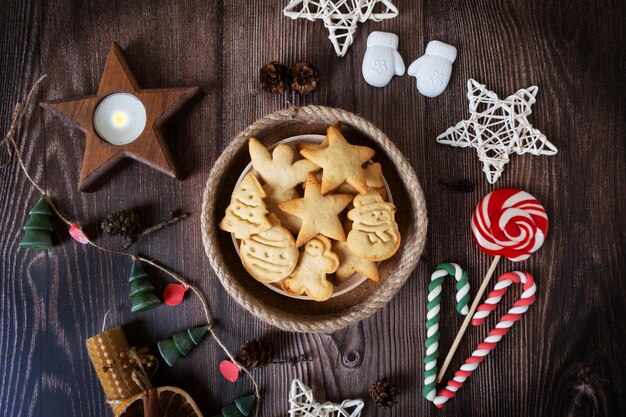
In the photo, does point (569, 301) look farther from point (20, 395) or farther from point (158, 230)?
point (20, 395)

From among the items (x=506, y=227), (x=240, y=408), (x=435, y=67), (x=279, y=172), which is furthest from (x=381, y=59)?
(x=240, y=408)

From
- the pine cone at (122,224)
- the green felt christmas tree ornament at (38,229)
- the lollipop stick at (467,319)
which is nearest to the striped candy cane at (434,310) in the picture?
the lollipop stick at (467,319)

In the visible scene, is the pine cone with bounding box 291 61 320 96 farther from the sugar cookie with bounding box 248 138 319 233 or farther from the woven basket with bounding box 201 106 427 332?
the sugar cookie with bounding box 248 138 319 233

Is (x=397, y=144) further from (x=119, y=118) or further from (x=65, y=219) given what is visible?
(x=65, y=219)

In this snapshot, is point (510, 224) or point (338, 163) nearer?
point (338, 163)

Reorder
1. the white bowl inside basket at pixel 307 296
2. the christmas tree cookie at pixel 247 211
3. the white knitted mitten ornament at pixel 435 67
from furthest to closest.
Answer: the white knitted mitten ornament at pixel 435 67 → the white bowl inside basket at pixel 307 296 → the christmas tree cookie at pixel 247 211

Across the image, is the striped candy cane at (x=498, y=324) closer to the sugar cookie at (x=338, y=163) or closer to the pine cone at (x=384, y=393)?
the pine cone at (x=384, y=393)

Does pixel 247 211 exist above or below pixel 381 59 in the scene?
below
